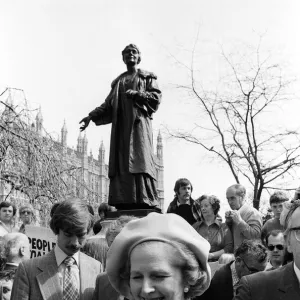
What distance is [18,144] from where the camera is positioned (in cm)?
897

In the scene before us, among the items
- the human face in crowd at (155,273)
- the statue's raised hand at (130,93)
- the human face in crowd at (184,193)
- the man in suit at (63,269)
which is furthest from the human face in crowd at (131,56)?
the human face in crowd at (155,273)

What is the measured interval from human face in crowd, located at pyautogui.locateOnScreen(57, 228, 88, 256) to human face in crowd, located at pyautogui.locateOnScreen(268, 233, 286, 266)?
1.62 m

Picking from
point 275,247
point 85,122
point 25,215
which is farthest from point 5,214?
point 275,247

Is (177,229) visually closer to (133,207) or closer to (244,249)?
(244,249)

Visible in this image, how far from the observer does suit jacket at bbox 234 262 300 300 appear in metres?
2.41

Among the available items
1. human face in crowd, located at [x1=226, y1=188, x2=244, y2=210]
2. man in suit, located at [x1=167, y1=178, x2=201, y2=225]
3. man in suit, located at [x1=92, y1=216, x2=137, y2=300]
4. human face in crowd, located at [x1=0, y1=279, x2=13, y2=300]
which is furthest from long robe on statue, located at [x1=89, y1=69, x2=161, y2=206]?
man in suit, located at [x1=92, y1=216, x2=137, y2=300]

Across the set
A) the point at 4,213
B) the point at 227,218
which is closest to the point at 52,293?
the point at 227,218

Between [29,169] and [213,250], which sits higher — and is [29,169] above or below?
above

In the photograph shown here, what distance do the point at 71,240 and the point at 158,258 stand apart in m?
1.32

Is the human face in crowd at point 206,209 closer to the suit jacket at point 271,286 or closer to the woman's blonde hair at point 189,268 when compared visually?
the suit jacket at point 271,286

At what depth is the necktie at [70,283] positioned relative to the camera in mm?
3271

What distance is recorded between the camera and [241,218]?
5777 mm

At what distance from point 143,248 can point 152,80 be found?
554cm

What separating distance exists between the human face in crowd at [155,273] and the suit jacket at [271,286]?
18.0 inches
